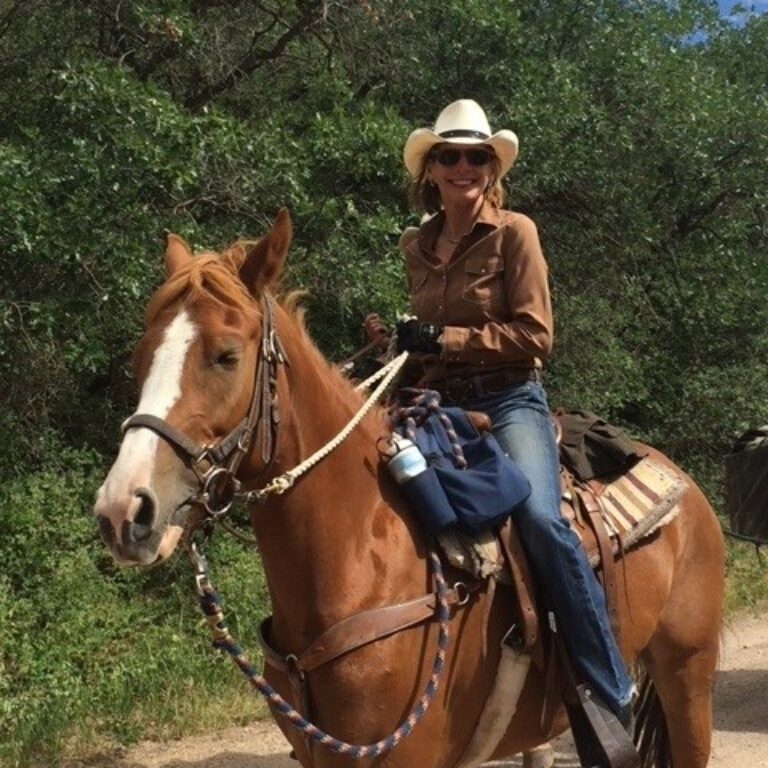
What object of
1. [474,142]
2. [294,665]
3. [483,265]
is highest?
[474,142]

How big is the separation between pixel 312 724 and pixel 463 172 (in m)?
2.13

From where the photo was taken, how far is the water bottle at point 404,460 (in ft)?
11.3

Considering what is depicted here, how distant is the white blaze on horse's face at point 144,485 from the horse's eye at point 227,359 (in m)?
0.09

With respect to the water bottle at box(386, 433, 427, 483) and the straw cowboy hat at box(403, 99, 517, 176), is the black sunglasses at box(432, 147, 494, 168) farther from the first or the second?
the water bottle at box(386, 433, 427, 483)

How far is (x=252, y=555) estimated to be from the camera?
9.14 m

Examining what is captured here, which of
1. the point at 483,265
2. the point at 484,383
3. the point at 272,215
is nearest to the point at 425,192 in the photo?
the point at 483,265

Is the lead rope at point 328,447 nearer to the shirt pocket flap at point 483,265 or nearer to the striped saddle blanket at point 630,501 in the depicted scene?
the shirt pocket flap at point 483,265

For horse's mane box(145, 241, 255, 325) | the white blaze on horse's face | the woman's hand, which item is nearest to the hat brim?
the woman's hand

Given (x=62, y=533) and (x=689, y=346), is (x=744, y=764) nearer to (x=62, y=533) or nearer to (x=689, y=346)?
(x=62, y=533)

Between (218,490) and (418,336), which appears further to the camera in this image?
(418,336)

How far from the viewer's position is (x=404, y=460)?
11.3ft

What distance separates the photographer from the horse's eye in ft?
9.41

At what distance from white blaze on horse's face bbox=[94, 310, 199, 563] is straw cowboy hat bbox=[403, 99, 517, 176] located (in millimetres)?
1740

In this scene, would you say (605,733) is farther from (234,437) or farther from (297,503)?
(234,437)
